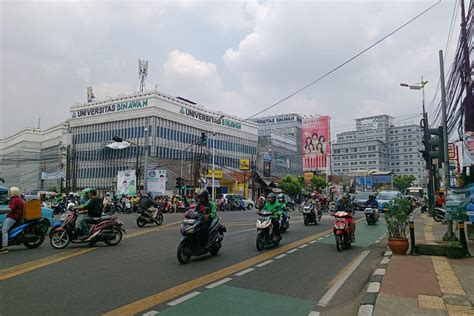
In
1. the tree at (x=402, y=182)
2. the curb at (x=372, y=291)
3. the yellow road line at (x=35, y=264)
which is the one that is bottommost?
the curb at (x=372, y=291)

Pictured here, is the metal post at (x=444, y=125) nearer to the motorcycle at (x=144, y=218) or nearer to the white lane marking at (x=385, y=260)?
the white lane marking at (x=385, y=260)

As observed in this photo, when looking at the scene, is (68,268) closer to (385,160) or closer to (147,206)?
(147,206)

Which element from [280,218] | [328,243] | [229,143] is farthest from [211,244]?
[229,143]

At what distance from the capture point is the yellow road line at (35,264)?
7.28 meters

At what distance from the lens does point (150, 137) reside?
5922cm

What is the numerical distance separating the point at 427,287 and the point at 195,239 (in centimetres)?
505

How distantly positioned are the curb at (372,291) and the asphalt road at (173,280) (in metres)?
0.20

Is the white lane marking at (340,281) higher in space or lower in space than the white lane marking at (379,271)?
lower

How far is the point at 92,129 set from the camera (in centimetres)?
6738

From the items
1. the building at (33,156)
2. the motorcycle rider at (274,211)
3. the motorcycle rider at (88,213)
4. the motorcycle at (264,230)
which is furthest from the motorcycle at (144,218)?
the building at (33,156)

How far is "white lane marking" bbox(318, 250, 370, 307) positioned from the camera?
19.6 feet

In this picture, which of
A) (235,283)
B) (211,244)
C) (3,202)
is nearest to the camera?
(235,283)

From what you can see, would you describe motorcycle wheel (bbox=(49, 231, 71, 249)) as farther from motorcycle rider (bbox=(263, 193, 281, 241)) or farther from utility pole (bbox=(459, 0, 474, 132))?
utility pole (bbox=(459, 0, 474, 132))

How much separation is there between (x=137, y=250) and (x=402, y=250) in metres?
7.39
